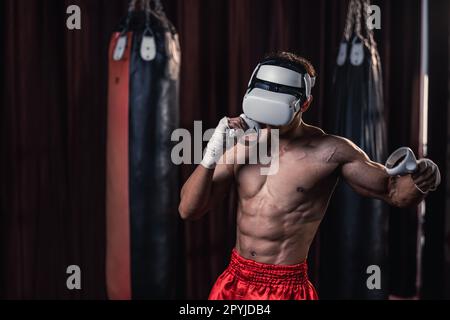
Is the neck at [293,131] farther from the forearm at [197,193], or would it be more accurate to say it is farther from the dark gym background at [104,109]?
the dark gym background at [104,109]

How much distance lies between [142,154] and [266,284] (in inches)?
29.2

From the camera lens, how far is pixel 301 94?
136 cm

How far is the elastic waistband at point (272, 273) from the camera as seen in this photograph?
1406 millimetres

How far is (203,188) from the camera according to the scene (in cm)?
138

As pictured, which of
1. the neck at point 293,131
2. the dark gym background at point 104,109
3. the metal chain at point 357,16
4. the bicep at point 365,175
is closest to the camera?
the bicep at point 365,175

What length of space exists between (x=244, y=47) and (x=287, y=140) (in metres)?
0.96

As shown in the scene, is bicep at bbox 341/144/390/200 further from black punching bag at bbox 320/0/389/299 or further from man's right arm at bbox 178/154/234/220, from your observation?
black punching bag at bbox 320/0/389/299

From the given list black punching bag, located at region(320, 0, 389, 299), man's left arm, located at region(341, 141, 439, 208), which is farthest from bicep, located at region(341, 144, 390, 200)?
black punching bag, located at region(320, 0, 389, 299)

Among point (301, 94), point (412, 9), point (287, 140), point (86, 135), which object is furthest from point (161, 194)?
point (412, 9)

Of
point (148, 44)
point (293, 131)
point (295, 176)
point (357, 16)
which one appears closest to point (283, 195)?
point (295, 176)

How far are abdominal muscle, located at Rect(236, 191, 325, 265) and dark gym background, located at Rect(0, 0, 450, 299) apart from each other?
91cm

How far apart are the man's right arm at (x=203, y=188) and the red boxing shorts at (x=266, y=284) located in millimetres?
172

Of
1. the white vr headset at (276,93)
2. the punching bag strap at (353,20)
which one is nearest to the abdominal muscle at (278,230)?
the white vr headset at (276,93)
